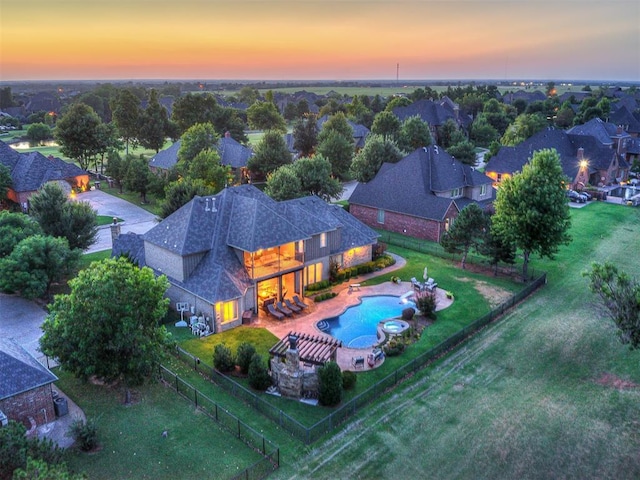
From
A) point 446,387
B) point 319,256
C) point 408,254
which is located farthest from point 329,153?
point 446,387

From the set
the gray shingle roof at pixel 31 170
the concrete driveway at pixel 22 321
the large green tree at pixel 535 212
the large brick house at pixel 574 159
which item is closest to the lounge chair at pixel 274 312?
the concrete driveway at pixel 22 321

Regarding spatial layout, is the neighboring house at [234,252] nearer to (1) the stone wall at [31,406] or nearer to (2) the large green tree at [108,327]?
(2) the large green tree at [108,327]

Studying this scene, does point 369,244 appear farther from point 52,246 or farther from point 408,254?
point 52,246

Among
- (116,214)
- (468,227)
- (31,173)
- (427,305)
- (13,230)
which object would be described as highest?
(31,173)

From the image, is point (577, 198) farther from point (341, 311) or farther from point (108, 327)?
point (108, 327)

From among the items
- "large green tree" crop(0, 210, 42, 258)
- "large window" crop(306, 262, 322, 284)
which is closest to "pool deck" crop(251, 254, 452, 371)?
"large window" crop(306, 262, 322, 284)

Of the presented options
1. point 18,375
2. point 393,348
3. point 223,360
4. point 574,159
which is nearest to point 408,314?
point 393,348

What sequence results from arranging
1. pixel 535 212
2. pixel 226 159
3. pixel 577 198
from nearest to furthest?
pixel 535 212 < pixel 577 198 < pixel 226 159

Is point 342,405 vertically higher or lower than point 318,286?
lower
